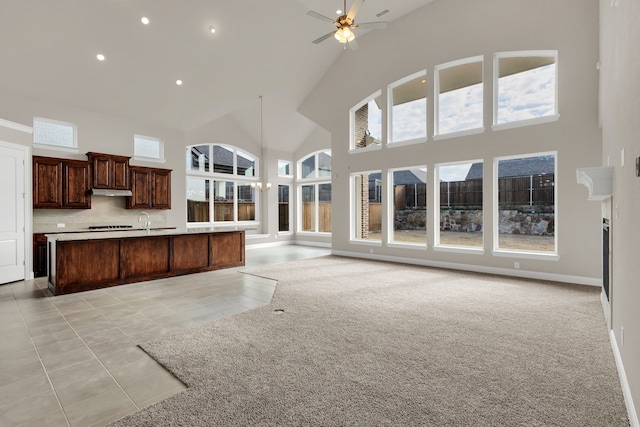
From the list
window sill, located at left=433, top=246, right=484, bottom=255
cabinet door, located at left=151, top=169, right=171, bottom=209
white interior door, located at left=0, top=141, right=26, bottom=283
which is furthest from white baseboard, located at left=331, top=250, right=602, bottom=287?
white interior door, located at left=0, top=141, right=26, bottom=283

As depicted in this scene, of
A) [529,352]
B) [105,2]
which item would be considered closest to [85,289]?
[105,2]

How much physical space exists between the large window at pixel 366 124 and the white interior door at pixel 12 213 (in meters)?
7.27

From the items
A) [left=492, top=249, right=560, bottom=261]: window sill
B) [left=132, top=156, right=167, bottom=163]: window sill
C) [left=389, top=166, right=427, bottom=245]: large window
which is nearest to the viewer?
[left=492, top=249, right=560, bottom=261]: window sill

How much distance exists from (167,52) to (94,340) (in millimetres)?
5986

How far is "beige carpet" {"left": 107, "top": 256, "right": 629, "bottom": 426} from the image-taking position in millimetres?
2053

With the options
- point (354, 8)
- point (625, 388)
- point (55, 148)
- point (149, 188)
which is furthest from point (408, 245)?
point (55, 148)

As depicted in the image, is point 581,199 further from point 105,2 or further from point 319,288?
point 105,2

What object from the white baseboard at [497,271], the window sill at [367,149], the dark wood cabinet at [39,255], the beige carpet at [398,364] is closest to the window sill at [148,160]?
the dark wood cabinet at [39,255]

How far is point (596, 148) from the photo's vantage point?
5.38m

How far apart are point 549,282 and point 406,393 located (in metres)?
4.87

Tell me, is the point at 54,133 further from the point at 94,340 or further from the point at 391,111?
the point at 391,111

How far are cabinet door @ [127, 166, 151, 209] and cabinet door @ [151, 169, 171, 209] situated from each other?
0.12 meters

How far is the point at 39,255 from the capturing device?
6457mm

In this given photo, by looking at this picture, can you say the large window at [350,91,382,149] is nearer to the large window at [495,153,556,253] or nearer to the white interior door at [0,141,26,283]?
the large window at [495,153,556,253]
